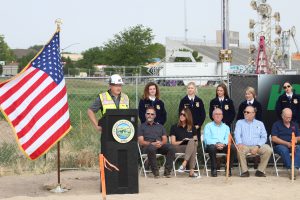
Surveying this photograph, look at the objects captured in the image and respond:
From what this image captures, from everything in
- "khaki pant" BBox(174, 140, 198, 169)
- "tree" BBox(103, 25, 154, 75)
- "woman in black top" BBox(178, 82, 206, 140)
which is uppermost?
"tree" BBox(103, 25, 154, 75)

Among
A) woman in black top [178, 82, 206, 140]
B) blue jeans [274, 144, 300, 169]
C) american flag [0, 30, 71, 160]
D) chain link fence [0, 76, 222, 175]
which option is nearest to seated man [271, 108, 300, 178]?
blue jeans [274, 144, 300, 169]

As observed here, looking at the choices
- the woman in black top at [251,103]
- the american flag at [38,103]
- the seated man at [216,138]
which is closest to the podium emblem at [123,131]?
the american flag at [38,103]

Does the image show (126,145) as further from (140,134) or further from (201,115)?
(201,115)

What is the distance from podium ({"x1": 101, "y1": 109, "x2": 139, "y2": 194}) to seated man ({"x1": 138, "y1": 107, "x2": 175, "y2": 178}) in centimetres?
134

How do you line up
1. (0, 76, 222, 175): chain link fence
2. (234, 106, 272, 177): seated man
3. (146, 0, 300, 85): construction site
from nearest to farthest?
1. (234, 106, 272, 177): seated man
2. (0, 76, 222, 175): chain link fence
3. (146, 0, 300, 85): construction site

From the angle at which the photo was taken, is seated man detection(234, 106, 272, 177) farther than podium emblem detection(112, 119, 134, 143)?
Yes

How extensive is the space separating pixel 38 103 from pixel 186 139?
3.01m

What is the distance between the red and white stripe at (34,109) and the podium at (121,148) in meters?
0.67

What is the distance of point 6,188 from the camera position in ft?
29.9

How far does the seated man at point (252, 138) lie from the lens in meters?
10.2

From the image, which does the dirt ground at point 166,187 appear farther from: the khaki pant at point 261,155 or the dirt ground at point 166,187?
the khaki pant at point 261,155

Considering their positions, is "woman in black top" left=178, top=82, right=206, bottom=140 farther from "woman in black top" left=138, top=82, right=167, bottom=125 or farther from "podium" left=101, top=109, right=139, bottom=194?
"podium" left=101, top=109, right=139, bottom=194

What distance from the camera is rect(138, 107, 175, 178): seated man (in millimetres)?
9953

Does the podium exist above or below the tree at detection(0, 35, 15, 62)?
below
